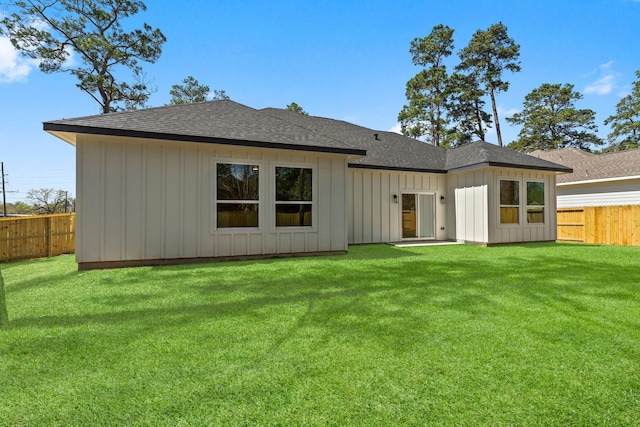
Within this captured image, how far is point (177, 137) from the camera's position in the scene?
6.29 meters

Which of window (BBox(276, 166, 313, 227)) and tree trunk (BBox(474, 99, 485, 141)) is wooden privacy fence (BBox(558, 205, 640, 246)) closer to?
window (BBox(276, 166, 313, 227))

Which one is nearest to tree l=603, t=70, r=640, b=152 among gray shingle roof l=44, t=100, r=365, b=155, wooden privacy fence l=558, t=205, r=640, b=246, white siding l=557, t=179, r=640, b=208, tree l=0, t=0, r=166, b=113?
white siding l=557, t=179, r=640, b=208

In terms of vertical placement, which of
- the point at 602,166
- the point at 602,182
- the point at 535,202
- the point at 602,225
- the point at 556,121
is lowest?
the point at 602,225

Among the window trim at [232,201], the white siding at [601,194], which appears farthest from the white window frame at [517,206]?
the window trim at [232,201]

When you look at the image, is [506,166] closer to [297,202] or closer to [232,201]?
[297,202]

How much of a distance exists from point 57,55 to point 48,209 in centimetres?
841

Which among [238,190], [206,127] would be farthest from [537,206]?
[206,127]

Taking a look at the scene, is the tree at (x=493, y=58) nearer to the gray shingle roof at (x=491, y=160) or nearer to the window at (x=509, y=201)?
the gray shingle roof at (x=491, y=160)

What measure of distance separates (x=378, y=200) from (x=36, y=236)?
964cm

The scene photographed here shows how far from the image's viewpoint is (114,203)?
6160mm

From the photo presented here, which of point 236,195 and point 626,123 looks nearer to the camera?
point 236,195

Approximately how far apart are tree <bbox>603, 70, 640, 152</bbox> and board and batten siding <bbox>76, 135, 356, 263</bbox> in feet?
109

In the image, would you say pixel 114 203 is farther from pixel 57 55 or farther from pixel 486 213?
pixel 57 55

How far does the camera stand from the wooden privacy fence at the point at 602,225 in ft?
33.3
